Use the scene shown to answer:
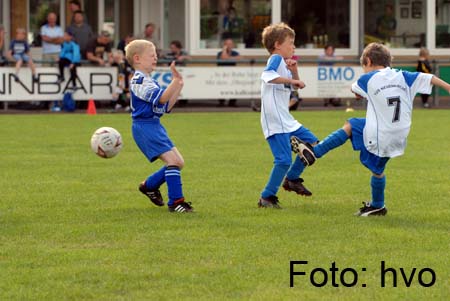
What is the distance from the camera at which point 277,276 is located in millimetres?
7363

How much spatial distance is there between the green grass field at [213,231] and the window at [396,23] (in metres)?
16.2

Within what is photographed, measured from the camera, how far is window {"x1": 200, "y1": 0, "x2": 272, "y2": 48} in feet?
102

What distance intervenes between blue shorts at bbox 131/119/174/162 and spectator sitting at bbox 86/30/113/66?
687 inches

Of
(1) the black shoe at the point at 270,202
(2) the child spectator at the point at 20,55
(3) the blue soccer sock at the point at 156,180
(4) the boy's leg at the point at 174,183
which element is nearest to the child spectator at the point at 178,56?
(2) the child spectator at the point at 20,55

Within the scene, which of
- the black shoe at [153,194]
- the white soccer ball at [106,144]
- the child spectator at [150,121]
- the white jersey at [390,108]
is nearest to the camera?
the white jersey at [390,108]

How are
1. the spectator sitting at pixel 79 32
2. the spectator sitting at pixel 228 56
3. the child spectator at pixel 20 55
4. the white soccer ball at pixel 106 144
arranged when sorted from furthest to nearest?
the spectator sitting at pixel 228 56 → the spectator sitting at pixel 79 32 → the child spectator at pixel 20 55 → the white soccer ball at pixel 106 144

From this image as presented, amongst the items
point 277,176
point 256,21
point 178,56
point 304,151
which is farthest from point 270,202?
point 256,21

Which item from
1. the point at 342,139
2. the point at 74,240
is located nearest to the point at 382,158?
the point at 342,139

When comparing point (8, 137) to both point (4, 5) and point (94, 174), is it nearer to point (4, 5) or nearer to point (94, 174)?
point (94, 174)

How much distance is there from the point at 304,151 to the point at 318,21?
21760 millimetres

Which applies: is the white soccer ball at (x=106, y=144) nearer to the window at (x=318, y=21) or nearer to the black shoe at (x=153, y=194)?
the black shoe at (x=153, y=194)

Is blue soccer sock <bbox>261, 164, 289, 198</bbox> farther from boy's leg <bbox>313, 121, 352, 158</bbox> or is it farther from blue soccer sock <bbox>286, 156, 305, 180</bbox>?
blue soccer sock <bbox>286, 156, 305, 180</bbox>

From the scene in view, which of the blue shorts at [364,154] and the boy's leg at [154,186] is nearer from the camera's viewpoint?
the blue shorts at [364,154]

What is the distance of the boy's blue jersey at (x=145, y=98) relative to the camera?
1016 cm
